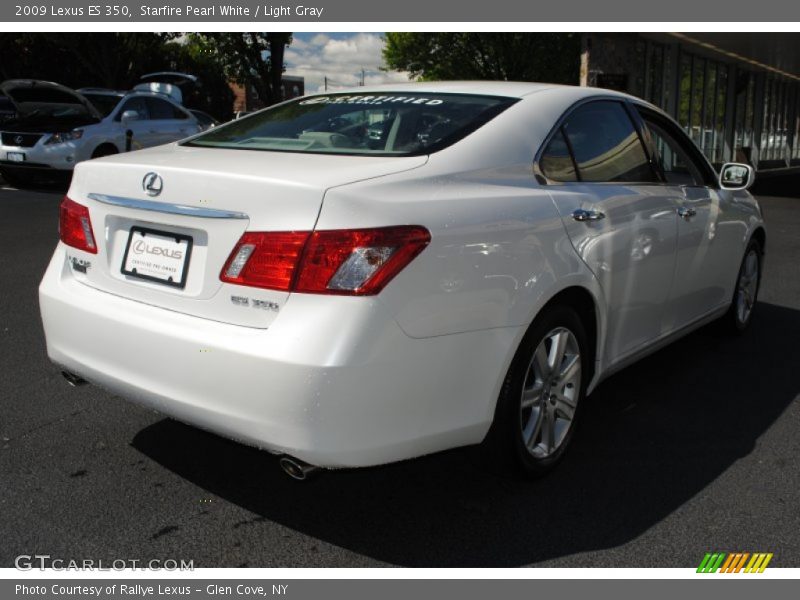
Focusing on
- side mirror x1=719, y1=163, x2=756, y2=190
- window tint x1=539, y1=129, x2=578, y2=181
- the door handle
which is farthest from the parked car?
the door handle

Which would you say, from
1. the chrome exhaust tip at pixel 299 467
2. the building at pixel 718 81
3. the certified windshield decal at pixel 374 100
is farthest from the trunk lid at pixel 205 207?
the building at pixel 718 81

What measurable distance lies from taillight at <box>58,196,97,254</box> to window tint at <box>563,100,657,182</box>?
1.95 meters

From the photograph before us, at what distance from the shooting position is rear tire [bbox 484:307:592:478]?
308 cm

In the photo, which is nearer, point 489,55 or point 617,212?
point 617,212

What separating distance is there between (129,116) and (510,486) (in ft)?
42.5

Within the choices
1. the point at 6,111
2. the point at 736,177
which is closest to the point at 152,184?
the point at 736,177

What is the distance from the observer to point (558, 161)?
3.47 meters

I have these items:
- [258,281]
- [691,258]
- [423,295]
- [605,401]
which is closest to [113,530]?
[258,281]

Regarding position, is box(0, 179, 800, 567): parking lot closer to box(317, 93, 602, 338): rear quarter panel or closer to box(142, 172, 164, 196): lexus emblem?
box(317, 93, 602, 338): rear quarter panel

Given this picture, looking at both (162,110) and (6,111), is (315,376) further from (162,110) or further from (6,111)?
(6,111)

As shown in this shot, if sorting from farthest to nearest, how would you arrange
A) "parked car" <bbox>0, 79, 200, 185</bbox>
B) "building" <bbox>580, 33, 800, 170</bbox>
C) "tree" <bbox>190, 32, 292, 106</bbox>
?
1. "tree" <bbox>190, 32, 292, 106</bbox>
2. "building" <bbox>580, 33, 800, 170</bbox>
3. "parked car" <bbox>0, 79, 200, 185</bbox>

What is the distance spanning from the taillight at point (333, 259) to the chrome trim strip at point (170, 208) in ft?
0.45

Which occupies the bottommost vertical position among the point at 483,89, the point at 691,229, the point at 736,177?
the point at 691,229

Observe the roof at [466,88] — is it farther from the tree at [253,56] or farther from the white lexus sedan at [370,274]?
the tree at [253,56]
